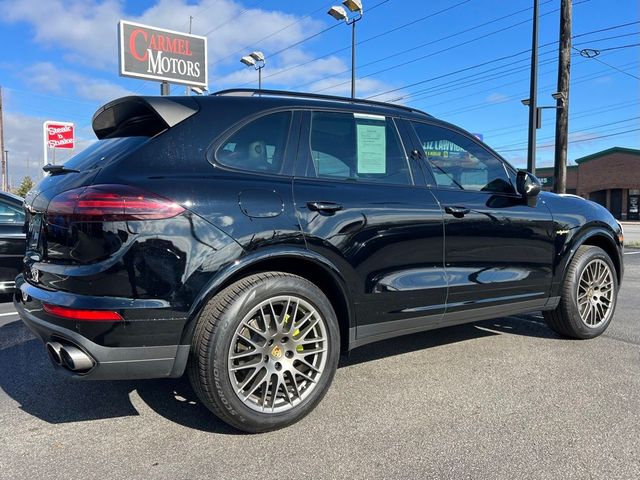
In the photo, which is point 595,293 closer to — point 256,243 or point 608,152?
point 256,243

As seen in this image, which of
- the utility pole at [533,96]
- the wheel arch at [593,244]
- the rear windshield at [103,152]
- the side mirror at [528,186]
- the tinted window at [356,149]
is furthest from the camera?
the utility pole at [533,96]

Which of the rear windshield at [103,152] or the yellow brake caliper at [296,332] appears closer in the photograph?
the rear windshield at [103,152]

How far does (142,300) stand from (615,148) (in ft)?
169

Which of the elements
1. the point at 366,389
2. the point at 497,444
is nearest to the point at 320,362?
the point at 366,389

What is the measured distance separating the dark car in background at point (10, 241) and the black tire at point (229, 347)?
14.9 feet

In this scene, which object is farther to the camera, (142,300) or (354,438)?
(354,438)

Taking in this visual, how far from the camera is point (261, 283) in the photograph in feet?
9.41

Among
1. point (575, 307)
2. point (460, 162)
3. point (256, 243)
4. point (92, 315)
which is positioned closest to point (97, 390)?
point (92, 315)

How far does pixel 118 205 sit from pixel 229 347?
2.94 ft

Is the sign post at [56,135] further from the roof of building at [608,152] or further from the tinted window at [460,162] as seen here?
the roof of building at [608,152]

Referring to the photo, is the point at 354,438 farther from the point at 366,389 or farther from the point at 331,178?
the point at 331,178

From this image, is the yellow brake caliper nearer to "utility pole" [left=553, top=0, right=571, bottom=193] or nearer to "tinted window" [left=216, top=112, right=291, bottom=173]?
"tinted window" [left=216, top=112, right=291, bottom=173]

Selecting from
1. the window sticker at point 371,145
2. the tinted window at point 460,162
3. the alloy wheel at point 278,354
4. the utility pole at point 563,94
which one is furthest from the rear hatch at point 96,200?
the utility pole at point 563,94

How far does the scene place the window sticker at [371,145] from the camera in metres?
3.53
